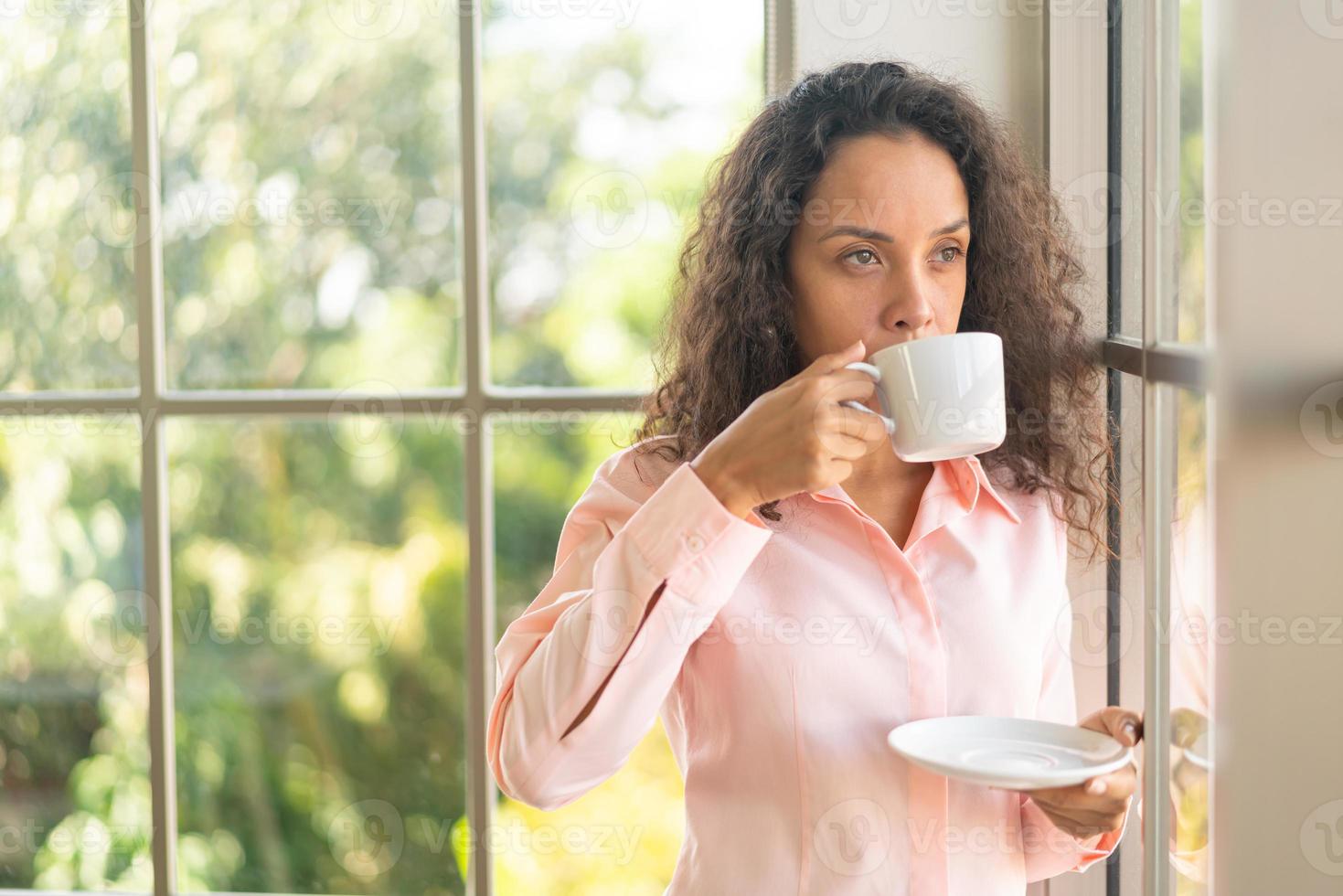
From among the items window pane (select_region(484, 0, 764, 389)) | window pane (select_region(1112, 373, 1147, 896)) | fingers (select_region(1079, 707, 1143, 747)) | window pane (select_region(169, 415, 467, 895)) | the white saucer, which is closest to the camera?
the white saucer

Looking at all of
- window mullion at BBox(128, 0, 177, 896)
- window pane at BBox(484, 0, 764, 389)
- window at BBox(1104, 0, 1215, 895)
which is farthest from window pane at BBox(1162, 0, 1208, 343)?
window mullion at BBox(128, 0, 177, 896)

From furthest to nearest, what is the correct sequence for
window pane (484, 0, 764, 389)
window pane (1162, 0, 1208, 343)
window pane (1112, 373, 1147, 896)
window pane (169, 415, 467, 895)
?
1. window pane (169, 415, 467, 895)
2. window pane (484, 0, 764, 389)
3. window pane (1112, 373, 1147, 896)
4. window pane (1162, 0, 1208, 343)

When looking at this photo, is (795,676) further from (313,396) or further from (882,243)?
(313,396)

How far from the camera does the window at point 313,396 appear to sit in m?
1.50

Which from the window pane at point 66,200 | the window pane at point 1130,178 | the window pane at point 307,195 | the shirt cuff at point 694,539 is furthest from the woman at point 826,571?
the window pane at point 66,200

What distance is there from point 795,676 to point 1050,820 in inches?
10.3

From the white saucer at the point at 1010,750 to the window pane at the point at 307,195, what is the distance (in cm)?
86

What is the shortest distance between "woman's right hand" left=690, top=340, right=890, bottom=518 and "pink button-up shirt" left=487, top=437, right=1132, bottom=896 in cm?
3

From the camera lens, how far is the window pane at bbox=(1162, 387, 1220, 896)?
0.73 m


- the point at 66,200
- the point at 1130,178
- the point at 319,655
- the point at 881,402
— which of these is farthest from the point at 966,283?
the point at 66,200

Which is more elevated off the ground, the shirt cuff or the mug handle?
the mug handle

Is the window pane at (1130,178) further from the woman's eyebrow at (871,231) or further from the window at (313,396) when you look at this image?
the window at (313,396)

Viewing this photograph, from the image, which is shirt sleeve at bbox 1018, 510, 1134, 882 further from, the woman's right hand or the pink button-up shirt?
the woman's right hand

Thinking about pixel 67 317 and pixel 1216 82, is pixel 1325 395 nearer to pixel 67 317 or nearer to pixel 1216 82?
pixel 1216 82
